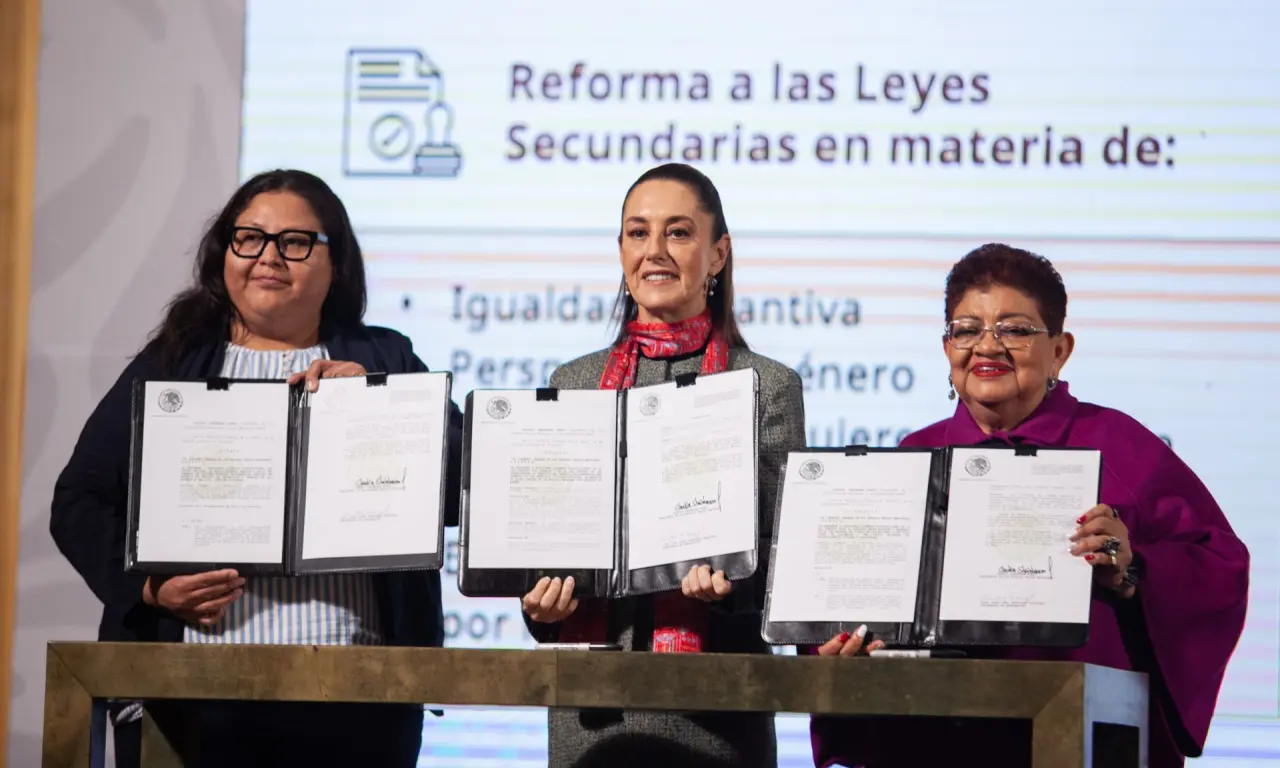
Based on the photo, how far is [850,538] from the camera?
2.34 m

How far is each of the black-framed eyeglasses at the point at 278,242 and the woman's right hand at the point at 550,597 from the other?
788 millimetres

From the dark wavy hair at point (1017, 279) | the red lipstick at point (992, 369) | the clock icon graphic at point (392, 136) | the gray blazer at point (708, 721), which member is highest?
the clock icon graphic at point (392, 136)

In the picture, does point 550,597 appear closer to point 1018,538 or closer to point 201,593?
point 201,593

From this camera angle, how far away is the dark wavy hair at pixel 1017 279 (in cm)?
265

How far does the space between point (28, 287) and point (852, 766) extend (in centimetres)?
242

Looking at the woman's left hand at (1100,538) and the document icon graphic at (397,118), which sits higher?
the document icon graphic at (397,118)

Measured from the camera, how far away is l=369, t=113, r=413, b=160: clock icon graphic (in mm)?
3830

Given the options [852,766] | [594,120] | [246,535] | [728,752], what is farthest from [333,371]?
[594,120]

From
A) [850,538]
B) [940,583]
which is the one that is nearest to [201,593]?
[850,538]

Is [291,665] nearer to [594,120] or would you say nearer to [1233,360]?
[594,120]

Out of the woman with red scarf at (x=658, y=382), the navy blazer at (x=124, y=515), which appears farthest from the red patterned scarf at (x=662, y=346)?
the navy blazer at (x=124, y=515)

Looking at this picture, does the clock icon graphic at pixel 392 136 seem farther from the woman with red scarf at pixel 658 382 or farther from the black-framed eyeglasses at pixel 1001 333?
the black-framed eyeglasses at pixel 1001 333

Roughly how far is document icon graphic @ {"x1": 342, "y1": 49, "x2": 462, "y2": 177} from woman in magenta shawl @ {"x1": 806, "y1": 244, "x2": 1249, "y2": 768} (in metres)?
1.54

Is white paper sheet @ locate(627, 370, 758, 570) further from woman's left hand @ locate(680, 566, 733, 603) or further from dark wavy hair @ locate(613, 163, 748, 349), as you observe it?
dark wavy hair @ locate(613, 163, 748, 349)
